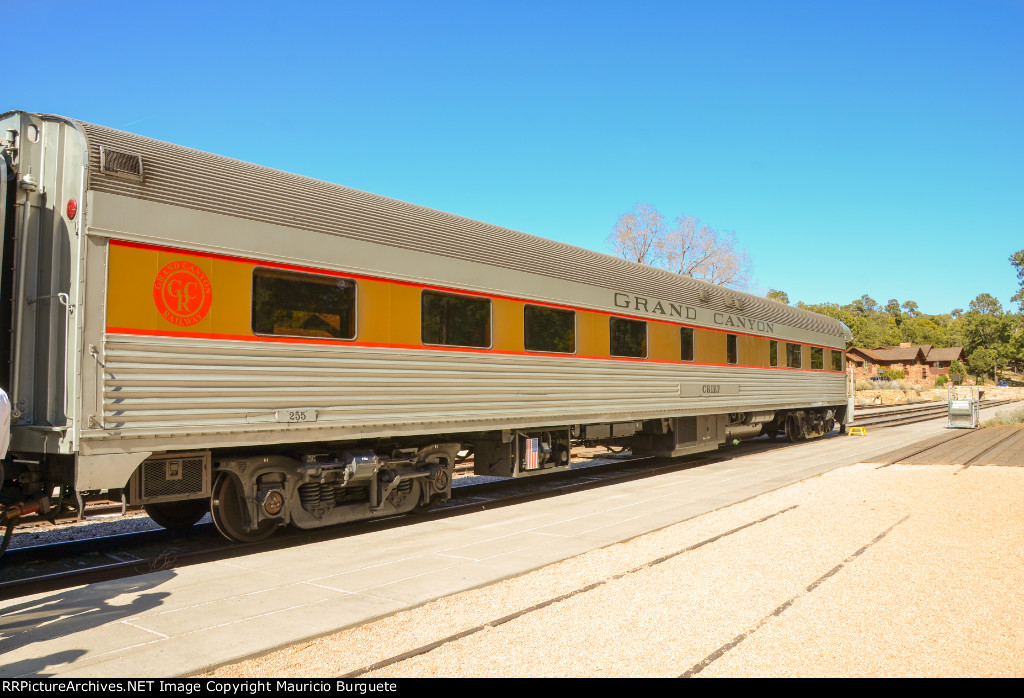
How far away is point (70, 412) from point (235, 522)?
2.13m

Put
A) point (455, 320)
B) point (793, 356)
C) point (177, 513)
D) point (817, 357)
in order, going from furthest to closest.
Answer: point (817, 357) < point (793, 356) < point (455, 320) < point (177, 513)

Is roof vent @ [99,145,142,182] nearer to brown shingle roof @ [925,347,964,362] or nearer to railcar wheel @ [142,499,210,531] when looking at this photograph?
railcar wheel @ [142,499,210,531]

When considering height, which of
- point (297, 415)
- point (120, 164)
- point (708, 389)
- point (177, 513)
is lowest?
point (177, 513)

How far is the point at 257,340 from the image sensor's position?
6.97 metres

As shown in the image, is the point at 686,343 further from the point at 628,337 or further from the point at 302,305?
the point at 302,305

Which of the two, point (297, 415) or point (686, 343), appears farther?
point (686, 343)

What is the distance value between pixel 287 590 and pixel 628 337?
8.15 metres

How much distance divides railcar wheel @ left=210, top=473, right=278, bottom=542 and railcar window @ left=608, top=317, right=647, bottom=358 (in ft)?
21.7

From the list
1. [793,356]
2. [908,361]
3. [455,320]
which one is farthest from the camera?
[908,361]

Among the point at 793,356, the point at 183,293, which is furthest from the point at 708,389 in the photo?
the point at 183,293

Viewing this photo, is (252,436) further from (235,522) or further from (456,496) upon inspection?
(456,496)

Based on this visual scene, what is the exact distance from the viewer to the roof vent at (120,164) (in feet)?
19.9
